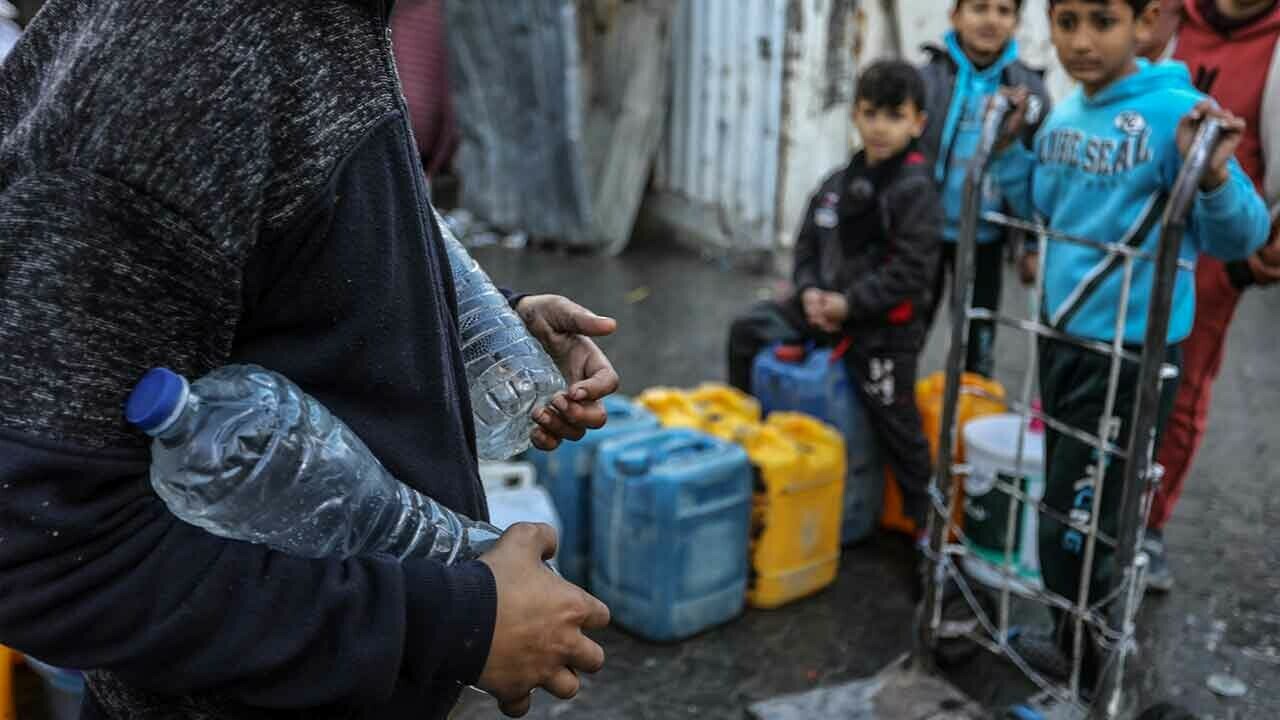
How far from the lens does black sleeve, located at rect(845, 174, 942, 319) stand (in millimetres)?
4359

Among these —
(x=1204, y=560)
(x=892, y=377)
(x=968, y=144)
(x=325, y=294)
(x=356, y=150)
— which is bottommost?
(x=1204, y=560)

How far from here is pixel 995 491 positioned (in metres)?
4.17

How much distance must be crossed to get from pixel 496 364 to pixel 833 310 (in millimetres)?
2892

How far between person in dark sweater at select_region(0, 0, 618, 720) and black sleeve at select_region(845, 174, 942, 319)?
131 inches

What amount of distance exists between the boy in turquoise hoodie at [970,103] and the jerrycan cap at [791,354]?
2.52ft

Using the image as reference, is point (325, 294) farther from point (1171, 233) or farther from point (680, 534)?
point (680, 534)

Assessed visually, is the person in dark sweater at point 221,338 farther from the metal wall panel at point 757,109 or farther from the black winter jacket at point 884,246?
the metal wall panel at point 757,109

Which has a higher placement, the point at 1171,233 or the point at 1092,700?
the point at 1171,233

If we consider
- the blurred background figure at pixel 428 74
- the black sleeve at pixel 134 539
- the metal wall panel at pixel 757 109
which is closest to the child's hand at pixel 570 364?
the black sleeve at pixel 134 539

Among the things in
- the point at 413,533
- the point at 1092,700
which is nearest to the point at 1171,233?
the point at 1092,700

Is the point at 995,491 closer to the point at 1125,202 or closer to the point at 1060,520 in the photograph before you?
the point at 1060,520

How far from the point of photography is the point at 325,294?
3.61 feet

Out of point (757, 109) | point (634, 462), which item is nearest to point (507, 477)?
point (634, 462)

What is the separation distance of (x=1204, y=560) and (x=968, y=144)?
Answer: 2.06 meters
